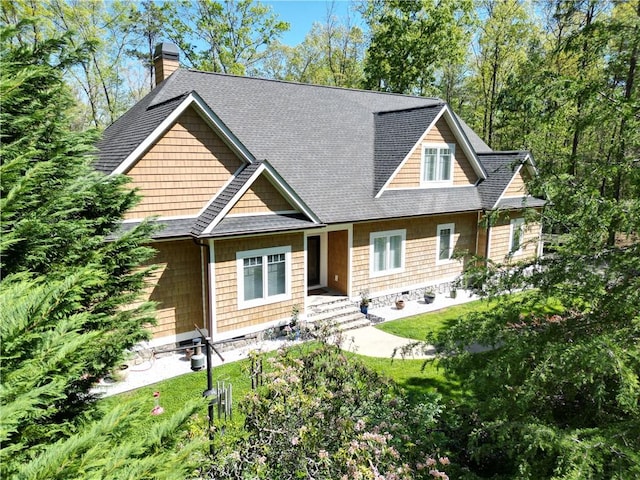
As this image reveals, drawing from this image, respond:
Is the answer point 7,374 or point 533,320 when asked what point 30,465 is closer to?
point 7,374

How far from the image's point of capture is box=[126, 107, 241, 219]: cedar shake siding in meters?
11.2

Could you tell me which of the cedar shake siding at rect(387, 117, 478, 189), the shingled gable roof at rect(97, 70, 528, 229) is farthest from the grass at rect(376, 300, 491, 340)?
the cedar shake siding at rect(387, 117, 478, 189)

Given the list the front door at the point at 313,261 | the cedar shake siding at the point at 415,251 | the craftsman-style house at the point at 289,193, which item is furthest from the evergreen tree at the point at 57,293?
the front door at the point at 313,261

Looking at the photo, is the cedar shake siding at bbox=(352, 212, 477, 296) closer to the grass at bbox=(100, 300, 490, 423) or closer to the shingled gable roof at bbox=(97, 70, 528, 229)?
the shingled gable roof at bbox=(97, 70, 528, 229)

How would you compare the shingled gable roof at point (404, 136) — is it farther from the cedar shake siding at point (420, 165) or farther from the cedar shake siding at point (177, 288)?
the cedar shake siding at point (177, 288)

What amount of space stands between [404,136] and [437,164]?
193cm

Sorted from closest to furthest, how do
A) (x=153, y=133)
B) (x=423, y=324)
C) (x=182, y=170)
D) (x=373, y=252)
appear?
(x=153, y=133)
(x=182, y=170)
(x=423, y=324)
(x=373, y=252)

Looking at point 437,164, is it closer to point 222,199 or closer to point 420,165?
point 420,165

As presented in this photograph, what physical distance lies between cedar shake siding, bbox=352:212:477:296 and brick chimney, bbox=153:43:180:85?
1010 centimetres

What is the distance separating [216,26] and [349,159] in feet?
72.1

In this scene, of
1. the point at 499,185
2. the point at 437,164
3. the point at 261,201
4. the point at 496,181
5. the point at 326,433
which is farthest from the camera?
the point at 496,181

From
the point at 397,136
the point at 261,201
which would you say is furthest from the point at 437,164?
the point at 261,201

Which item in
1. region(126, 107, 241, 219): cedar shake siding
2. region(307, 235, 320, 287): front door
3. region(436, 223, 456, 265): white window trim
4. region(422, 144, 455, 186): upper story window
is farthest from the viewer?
region(436, 223, 456, 265): white window trim

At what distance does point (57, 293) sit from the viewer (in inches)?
104
